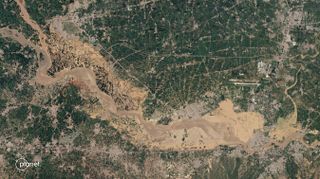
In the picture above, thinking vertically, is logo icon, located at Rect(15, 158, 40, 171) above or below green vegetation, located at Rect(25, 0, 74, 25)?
below

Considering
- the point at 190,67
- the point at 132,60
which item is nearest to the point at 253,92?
the point at 190,67

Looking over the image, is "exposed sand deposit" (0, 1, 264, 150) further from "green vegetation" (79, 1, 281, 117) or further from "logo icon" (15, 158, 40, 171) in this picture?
"logo icon" (15, 158, 40, 171)

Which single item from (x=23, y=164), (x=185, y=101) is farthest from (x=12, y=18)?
(x=185, y=101)

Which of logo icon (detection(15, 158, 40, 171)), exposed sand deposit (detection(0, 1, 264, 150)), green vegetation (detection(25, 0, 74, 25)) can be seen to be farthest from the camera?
green vegetation (detection(25, 0, 74, 25))

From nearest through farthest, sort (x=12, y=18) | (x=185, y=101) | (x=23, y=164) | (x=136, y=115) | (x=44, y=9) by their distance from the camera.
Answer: (x=23, y=164) < (x=185, y=101) < (x=136, y=115) < (x=44, y=9) < (x=12, y=18)

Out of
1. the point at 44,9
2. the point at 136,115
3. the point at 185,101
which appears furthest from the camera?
the point at 44,9

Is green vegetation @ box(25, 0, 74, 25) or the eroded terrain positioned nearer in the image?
the eroded terrain

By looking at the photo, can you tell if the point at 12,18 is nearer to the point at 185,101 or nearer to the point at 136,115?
the point at 136,115

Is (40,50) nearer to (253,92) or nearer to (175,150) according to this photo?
(175,150)

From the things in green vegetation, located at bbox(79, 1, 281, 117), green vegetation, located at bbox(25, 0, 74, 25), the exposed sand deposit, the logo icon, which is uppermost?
green vegetation, located at bbox(25, 0, 74, 25)

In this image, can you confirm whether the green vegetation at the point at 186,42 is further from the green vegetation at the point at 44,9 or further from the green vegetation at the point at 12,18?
the green vegetation at the point at 12,18

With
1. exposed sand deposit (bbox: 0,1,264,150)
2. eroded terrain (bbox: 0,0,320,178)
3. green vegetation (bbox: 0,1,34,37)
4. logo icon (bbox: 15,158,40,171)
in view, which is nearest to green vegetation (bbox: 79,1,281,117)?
eroded terrain (bbox: 0,0,320,178)
